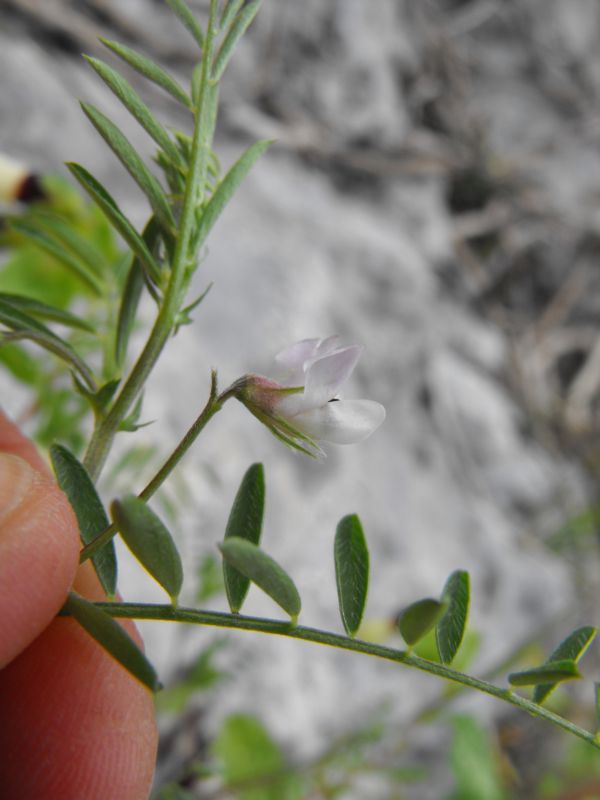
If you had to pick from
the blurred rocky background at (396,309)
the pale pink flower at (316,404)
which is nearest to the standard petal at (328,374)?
the pale pink flower at (316,404)

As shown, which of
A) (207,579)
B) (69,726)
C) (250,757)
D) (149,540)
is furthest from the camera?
(250,757)

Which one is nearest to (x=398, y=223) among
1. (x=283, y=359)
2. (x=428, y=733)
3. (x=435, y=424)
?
(x=435, y=424)

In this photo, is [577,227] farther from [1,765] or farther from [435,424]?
[1,765]

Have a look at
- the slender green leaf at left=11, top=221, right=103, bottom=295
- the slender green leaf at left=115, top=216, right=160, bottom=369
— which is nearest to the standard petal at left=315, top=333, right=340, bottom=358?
the slender green leaf at left=115, top=216, right=160, bottom=369

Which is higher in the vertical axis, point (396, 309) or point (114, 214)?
point (396, 309)

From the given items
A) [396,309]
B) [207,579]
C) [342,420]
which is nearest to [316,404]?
[342,420]

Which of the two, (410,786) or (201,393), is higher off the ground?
(201,393)

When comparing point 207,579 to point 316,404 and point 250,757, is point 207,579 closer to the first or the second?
point 250,757
